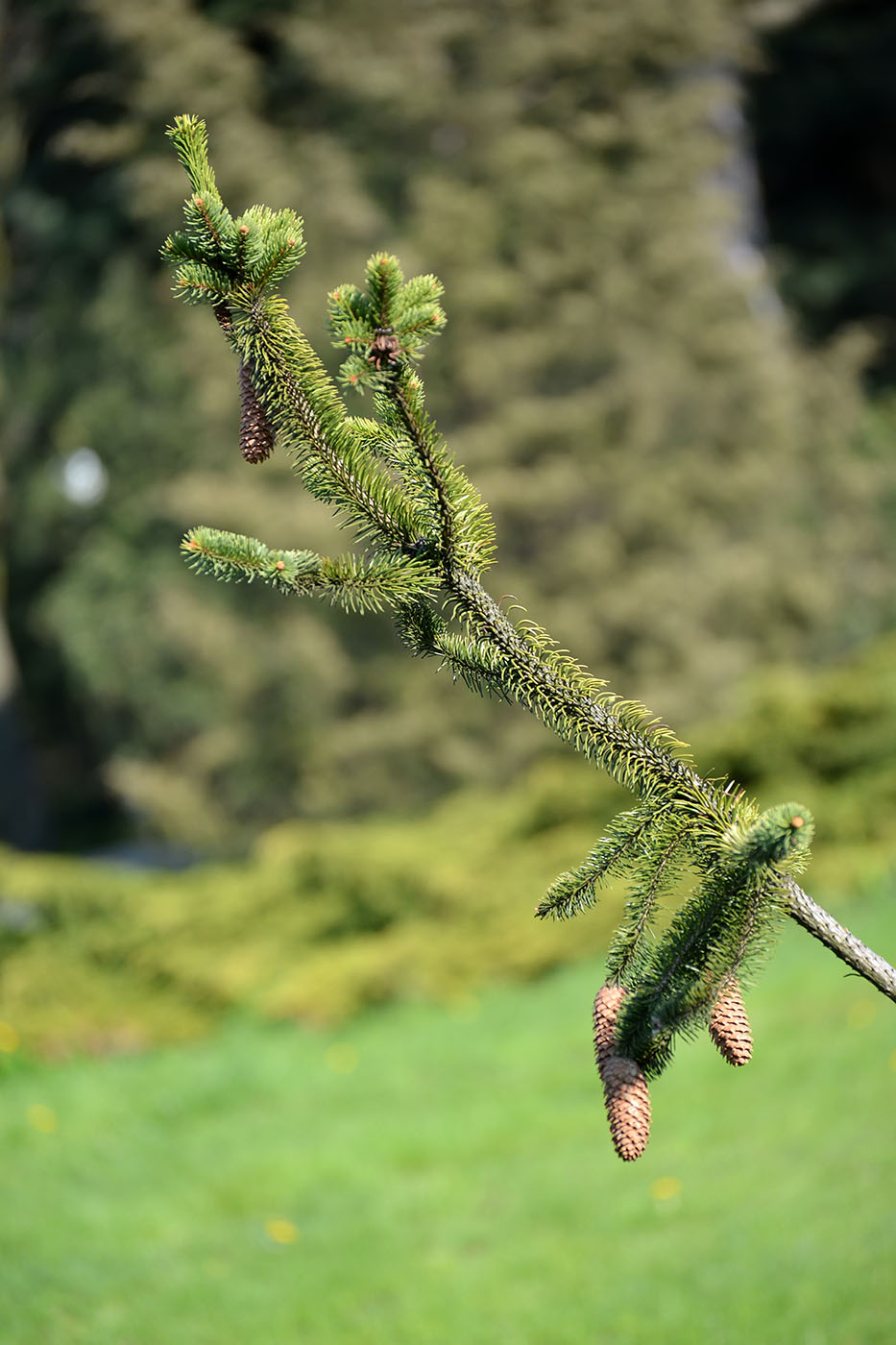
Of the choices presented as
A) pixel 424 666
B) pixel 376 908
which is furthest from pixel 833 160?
pixel 376 908

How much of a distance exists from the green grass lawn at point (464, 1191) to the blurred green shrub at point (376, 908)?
61 centimetres

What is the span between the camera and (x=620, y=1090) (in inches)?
50.3

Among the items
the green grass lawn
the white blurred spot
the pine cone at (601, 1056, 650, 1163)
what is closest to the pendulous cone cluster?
the pine cone at (601, 1056, 650, 1163)

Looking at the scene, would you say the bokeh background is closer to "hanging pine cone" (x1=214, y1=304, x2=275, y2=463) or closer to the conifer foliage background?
the conifer foliage background

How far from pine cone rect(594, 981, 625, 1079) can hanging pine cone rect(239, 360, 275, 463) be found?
687 mm

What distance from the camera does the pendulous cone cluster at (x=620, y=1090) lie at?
1.25 m

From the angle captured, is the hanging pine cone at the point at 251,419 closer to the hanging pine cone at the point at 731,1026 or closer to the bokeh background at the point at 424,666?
the hanging pine cone at the point at 731,1026

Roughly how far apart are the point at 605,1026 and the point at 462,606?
49 centimetres

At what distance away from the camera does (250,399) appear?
1.26 meters

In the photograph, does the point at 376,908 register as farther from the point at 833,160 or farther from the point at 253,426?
the point at 833,160

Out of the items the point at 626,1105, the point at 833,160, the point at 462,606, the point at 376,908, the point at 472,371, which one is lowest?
the point at 626,1105

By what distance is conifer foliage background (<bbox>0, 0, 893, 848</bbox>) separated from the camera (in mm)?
12141

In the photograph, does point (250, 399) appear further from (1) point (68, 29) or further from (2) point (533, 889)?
(1) point (68, 29)

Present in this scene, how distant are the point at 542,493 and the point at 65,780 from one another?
9448 millimetres
